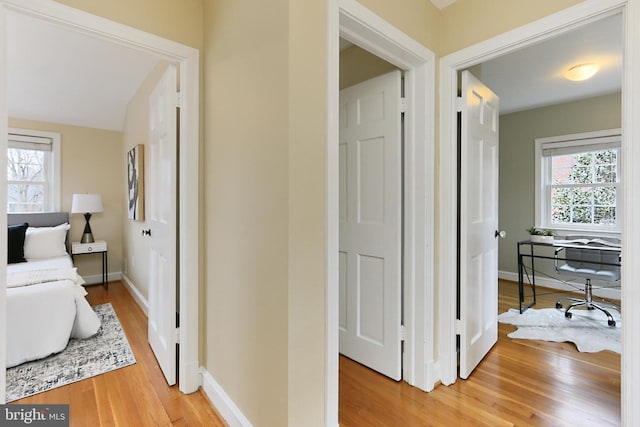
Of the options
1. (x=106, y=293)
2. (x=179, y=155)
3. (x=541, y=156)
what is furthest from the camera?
(x=541, y=156)

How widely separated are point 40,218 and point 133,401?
3.39m

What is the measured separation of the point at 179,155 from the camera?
185cm

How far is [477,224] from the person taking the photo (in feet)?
6.73

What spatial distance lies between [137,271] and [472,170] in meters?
3.60

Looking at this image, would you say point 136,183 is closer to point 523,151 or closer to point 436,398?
point 436,398

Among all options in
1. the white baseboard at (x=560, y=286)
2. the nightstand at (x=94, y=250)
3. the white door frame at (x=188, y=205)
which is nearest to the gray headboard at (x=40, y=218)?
the nightstand at (x=94, y=250)

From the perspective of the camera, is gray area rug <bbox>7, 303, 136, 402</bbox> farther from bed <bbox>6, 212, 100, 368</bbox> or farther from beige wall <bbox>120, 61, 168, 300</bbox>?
beige wall <bbox>120, 61, 168, 300</bbox>

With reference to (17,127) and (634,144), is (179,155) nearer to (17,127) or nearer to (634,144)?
(634,144)

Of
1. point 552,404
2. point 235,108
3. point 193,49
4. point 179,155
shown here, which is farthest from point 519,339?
point 193,49

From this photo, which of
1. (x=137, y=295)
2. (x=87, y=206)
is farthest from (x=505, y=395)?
(x=87, y=206)

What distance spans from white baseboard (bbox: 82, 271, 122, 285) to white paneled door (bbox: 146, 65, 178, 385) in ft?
8.59

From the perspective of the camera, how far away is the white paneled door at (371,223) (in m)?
1.91

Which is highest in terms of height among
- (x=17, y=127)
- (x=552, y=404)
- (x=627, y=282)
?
(x=17, y=127)

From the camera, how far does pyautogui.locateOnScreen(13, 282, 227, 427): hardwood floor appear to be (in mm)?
1599
